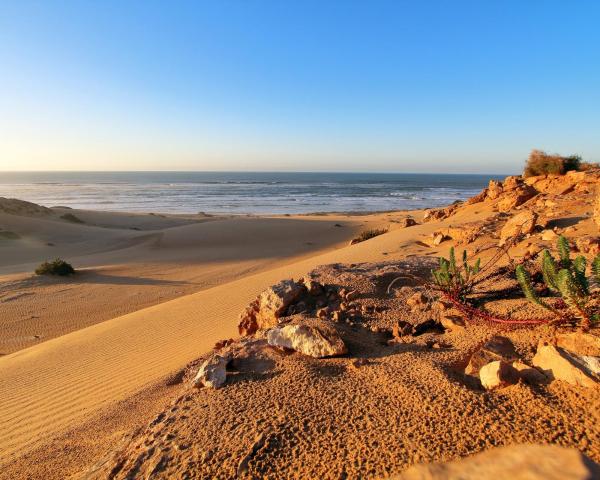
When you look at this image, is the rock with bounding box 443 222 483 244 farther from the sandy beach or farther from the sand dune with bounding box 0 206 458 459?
the sand dune with bounding box 0 206 458 459

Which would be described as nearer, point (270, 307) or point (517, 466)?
point (517, 466)

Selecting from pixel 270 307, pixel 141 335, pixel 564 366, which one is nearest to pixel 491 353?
pixel 564 366

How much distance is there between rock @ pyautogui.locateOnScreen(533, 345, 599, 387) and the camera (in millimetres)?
2018

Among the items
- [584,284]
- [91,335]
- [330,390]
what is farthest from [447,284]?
[91,335]

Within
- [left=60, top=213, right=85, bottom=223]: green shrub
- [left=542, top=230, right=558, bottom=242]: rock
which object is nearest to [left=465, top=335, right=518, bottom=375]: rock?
[left=542, top=230, right=558, bottom=242]: rock

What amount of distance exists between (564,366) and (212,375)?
2.43m

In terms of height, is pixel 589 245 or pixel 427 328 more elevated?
pixel 589 245

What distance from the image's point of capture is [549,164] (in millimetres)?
13023

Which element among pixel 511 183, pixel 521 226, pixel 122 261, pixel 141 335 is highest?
pixel 511 183

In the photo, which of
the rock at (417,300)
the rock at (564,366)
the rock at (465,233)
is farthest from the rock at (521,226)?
the rock at (564,366)

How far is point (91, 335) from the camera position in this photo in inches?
260

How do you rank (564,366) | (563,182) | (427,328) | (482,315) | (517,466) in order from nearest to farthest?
(517,466), (564,366), (482,315), (427,328), (563,182)

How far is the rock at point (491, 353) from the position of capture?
246 cm

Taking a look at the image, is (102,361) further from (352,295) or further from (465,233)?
(465,233)
